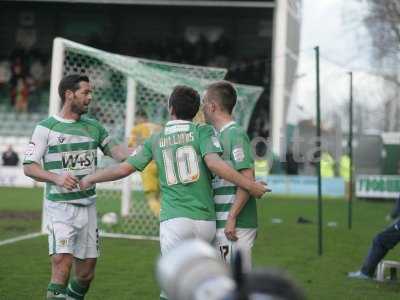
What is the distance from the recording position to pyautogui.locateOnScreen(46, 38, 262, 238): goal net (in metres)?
14.2

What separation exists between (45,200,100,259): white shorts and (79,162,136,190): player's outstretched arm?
0.57 m

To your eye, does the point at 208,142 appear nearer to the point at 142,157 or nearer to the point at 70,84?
the point at 142,157

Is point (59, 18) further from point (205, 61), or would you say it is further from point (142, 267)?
point (142, 267)

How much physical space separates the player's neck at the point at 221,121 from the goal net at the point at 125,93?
7373 millimetres

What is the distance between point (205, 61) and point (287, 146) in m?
6.34

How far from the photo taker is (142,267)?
10656 mm

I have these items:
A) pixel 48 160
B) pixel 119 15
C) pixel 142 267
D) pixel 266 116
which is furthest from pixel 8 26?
pixel 48 160

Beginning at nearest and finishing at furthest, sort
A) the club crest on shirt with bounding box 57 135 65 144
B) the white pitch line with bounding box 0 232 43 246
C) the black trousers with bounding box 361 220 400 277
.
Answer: the club crest on shirt with bounding box 57 135 65 144 → the black trousers with bounding box 361 220 400 277 → the white pitch line with bounding box 0 232 43 246

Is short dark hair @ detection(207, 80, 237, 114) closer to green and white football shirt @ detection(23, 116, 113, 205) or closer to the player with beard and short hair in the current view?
the player with beard and short hair

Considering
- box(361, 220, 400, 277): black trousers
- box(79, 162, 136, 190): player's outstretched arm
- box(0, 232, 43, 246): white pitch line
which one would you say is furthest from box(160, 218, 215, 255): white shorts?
box(0, 232, 43, 246): white pitch line

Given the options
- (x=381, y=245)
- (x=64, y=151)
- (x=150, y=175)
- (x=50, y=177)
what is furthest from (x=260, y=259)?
(x=50, y=177)

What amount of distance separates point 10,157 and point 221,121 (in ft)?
86.0

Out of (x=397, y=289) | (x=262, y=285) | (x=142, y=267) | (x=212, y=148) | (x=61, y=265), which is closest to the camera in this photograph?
(x=262, y=285)

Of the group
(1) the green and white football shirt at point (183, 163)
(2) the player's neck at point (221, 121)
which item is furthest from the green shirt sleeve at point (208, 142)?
(2) the player's neck at point (221, 121)
